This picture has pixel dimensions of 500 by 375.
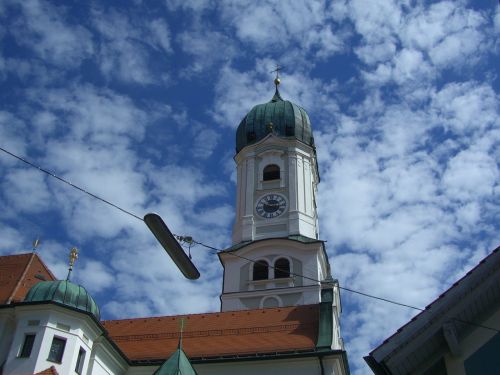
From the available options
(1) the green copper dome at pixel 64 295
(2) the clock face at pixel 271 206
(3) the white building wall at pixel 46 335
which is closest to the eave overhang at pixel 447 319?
(3) the white building wall at pixel 46 335

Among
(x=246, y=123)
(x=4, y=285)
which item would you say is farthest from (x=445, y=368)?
(x=246, y=123)

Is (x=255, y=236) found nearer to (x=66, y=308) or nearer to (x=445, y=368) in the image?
(x=66, y=308)

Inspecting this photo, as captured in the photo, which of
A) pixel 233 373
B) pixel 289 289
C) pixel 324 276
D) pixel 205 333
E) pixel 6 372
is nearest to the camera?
pixel 6 372

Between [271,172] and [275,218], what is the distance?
11.7 ft

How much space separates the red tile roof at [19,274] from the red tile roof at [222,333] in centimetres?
371

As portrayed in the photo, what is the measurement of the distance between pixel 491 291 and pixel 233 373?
14061mm

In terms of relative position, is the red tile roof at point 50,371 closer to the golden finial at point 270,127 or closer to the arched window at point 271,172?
the arched window at point 271,172

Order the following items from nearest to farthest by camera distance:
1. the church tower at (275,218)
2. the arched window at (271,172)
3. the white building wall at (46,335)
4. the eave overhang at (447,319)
A: the eave overhang at (447,319)
the white building wall at (46,335)
the church tower at (275,218)
the arched window at (271,172)

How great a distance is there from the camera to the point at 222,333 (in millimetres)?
24297

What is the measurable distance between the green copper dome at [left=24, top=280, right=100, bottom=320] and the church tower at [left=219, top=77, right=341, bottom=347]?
10007mm

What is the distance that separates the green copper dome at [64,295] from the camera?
20.7 metres

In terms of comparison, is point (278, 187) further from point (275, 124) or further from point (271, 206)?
point (275, 124)

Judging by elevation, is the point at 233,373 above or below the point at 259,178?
below

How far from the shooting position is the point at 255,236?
3584cm
